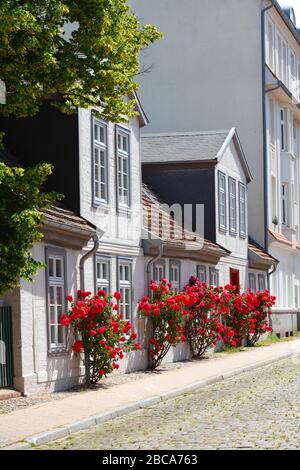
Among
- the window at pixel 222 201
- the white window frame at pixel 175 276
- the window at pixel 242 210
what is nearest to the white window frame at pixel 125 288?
the white window frame at pixel 175 276

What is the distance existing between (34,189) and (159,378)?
323 inches

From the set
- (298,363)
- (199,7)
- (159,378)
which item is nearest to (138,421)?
(159,378)

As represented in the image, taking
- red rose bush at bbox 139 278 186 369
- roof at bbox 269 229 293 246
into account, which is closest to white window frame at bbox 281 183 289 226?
roof at bbox 269 229 293 246

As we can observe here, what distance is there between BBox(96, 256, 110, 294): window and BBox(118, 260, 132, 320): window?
0.68m

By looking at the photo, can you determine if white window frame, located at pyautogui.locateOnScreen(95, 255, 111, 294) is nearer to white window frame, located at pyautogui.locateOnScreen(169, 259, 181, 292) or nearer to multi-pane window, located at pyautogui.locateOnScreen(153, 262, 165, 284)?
multi-pane window, located at pyautogui.locateOnScreen(153, 262, 165, 284)

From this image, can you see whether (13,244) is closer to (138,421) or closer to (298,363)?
(138,421)

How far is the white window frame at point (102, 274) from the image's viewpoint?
20016 mm

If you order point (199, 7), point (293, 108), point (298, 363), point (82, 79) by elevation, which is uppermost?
point (199, 7)

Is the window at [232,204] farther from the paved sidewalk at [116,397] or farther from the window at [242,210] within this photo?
the paved sidewalk at [116,397]

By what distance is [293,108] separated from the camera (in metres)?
43.1

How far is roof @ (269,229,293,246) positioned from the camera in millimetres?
38247

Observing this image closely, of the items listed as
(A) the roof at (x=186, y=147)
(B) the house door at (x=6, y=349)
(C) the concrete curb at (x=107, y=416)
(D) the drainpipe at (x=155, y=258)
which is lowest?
(C) the concrete curb at (x=107, y=416)

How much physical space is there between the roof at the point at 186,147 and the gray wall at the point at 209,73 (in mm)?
5594

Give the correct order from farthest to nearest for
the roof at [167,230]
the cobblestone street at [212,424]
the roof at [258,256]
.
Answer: the roof at [258,256] < the roof at [167,230] < the cobblestone street at [212,424]
